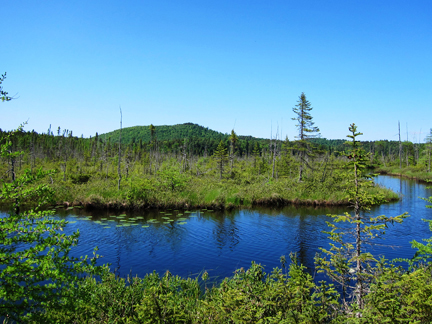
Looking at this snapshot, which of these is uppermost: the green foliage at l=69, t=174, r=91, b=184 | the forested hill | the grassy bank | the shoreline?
the forested hill

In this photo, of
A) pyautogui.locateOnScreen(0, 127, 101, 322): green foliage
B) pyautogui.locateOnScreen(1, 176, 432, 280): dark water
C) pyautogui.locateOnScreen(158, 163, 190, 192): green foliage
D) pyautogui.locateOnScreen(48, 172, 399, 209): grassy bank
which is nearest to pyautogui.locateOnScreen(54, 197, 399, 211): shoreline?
pyautogui.locateOnScreen(48, 172, 399, 209): grassy bank

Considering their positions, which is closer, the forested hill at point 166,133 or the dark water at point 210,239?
the dark water at point 210,239

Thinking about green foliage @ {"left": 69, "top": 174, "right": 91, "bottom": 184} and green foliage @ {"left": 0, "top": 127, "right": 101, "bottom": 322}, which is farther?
green foliage @ {"left": 69, "top": 174, "right": 91, "bottom": 184}

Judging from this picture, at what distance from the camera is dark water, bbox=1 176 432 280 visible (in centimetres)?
1290

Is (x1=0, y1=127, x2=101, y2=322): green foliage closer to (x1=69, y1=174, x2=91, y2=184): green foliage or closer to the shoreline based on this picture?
the shoreline

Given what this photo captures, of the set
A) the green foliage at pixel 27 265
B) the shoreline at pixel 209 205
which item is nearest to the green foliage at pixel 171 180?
the shoreline at pixel 209 205

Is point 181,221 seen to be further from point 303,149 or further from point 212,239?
point 303,149

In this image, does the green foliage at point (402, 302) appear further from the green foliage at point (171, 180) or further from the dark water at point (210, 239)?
the green foliage at point (171, 180)

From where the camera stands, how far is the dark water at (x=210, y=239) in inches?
508

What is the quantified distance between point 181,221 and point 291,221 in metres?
8.62

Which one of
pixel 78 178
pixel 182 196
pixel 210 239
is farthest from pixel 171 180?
pixel 78 178

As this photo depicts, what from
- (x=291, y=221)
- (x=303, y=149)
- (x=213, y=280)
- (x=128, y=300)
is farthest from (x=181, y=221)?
(x=303, y=149)

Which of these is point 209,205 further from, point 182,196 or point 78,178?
point 78,178

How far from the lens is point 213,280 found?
10922 mm
